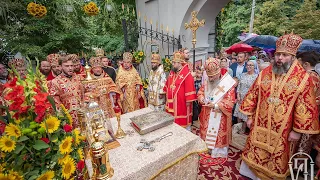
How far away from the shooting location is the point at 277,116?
2.67 m

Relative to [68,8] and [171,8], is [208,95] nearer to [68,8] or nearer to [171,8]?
[171,8]

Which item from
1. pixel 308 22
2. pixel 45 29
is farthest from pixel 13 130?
pixel 308 22

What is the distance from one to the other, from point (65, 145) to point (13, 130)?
1.03 ft

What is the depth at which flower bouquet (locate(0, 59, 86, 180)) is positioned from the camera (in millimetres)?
1050

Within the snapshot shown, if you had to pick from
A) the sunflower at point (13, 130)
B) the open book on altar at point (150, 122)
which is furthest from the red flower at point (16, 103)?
the open book on altar at point (150, 122)

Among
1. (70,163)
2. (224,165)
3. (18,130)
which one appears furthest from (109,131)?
(224,165)

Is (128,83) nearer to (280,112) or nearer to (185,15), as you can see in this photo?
(280,112)

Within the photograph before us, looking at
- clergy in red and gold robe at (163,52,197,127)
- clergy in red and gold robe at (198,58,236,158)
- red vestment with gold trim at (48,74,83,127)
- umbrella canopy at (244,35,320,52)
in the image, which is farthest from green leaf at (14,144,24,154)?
umbrella canopy at (244,35,320,52)

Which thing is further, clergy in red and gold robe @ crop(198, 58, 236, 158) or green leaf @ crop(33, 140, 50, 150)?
clergy in red and gold robe @ crop(198, 58, 236, 158)

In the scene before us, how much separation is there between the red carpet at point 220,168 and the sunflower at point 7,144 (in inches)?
117

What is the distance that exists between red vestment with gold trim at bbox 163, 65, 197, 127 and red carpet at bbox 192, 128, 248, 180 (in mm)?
1043

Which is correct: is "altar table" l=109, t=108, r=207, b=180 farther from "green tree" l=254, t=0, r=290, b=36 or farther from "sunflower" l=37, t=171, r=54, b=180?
"green tree" l=254, t=0, r=290, b=36

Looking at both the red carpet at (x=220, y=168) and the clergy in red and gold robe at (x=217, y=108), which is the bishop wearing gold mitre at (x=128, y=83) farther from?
the red carpet at (x=220, y=168)

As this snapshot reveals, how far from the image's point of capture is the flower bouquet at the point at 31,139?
3.44ft
